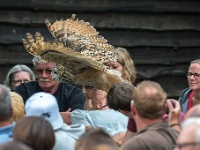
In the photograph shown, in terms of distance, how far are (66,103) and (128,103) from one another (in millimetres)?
1233

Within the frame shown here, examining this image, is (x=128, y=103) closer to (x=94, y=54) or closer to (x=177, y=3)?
(x=94, y=54)

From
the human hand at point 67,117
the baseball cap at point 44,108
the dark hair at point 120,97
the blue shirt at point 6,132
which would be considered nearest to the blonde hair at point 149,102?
the baseball cap at point 44,108

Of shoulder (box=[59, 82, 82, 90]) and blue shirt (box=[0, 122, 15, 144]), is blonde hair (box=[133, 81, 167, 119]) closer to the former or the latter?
blue shirt (box=[0, 122, 15, 144])

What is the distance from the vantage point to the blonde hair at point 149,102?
522cm

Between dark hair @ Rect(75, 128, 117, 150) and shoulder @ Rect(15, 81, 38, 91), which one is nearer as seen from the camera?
dark hair @ Rect(75, 128, 117, 150)

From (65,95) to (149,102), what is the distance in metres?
2.19

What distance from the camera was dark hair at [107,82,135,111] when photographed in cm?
622

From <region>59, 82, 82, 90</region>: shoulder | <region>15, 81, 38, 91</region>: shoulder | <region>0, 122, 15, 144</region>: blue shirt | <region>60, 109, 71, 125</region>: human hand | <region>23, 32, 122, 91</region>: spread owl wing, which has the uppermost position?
<region>23, 32, 122, 91</region>: spread owl wing

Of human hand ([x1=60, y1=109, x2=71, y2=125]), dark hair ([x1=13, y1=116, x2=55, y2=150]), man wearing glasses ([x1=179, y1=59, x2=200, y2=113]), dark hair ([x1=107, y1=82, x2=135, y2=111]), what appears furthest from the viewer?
man wearing glasses ([x1=179, y1=59, x2=200, y2=113])

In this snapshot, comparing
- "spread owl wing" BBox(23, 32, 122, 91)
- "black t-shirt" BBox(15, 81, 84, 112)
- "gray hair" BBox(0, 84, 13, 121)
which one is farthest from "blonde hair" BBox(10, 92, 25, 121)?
"black t-shirt" BBox(15, 81, 84, 112)

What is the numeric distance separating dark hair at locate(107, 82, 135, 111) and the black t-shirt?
977 mm

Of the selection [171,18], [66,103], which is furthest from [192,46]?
[66,103]

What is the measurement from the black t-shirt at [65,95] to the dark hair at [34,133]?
244 cm

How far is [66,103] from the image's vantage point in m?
7.33
